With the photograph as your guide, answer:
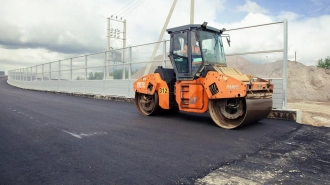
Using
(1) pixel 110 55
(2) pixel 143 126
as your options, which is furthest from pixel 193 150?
(1) pixel 110 55

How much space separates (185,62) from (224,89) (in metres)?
1.50

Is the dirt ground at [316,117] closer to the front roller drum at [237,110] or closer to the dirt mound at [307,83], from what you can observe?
the front roller drum at [237,110]

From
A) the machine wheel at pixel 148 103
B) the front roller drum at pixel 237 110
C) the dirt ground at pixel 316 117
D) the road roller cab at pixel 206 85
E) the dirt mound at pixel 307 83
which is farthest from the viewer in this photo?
the dirt mound at pixel 307 83

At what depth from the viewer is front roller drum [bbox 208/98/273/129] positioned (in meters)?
5.82

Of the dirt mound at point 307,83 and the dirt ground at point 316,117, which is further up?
the dirt mound at point 307,83

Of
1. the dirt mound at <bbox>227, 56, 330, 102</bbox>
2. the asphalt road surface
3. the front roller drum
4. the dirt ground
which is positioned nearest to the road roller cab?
the front roller drum

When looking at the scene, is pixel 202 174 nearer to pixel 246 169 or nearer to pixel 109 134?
pixel 246 169

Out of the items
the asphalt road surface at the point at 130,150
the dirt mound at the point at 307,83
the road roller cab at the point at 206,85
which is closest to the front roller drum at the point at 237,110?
the road roller cab at the point at 206,85

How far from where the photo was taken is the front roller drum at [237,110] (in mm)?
5820

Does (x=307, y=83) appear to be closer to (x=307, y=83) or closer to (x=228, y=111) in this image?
(x=307, y=83)

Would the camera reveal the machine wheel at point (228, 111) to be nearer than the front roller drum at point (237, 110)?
No

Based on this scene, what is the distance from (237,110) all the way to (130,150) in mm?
2926

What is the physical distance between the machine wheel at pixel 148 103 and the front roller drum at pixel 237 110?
6.75ft

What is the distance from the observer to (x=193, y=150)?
4305 millimetres
